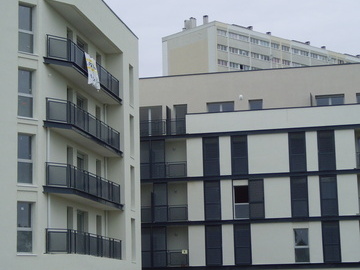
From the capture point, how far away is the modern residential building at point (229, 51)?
11794cm

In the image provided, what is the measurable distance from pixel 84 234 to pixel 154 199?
18149 mm

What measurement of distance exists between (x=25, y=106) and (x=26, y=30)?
3011 mm

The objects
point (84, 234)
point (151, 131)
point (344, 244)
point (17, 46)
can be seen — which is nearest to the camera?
point (17, 46)

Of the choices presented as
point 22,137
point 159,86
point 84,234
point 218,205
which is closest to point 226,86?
point 159,86

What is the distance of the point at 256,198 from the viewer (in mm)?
56688

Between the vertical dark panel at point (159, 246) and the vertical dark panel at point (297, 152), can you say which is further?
the vertical dark panel at point (159, 246)

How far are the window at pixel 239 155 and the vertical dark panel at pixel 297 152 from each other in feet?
9.02

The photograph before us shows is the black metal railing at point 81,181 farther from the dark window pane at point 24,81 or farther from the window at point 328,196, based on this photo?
the window at point 328,196

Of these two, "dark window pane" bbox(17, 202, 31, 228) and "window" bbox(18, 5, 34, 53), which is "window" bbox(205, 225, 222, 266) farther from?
"window" bbox(18, 5, 34, 53)

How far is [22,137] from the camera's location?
36.0 metres

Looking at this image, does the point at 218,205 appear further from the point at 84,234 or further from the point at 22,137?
the point at 22,137

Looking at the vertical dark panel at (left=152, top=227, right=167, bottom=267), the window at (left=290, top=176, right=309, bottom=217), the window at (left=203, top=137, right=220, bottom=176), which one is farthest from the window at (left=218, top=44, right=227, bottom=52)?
the window at (left=290, top=176, right=309, bottom=217)

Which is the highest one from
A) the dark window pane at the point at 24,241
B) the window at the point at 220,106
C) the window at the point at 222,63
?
the window at the point at 222,63

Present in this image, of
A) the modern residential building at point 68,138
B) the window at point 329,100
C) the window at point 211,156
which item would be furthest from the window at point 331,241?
the modern residential building at point 68,138
